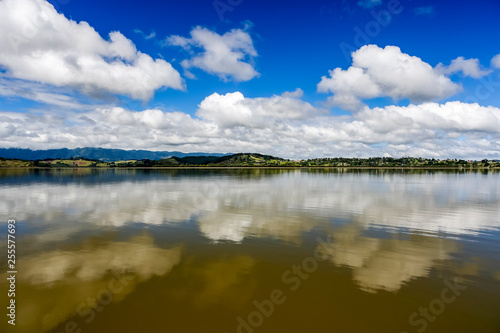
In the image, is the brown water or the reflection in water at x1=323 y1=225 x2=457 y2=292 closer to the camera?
the brown water

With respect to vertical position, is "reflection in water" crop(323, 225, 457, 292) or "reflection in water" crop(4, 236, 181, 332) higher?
"reflection in water" crop(323, 225, 457, 292)

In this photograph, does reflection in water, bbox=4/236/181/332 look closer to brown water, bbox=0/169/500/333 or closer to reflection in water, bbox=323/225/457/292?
brown water, bbox=0/169/500/333

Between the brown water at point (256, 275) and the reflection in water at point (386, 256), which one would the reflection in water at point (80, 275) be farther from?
the reflection in water at point (386, 256)

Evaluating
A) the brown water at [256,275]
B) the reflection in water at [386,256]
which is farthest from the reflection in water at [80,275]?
the reflection in water at [386,256]

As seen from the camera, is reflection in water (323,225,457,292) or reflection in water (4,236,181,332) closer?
reflection in water (4,236,181,332)

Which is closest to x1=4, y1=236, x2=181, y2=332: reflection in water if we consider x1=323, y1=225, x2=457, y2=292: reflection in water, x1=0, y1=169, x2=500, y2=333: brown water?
x1=0, y1=169, x2=500, y2=333: brown water

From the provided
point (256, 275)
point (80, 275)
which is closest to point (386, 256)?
point (256, 275)

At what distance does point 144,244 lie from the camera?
74.9ft

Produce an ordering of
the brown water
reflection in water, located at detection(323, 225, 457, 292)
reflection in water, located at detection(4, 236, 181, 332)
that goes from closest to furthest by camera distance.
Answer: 1. the brown water
2. reflection in water, located at detection(4, 236, 181, 332)
3. reflection in water, located at detection(323, 225, 457, 292)

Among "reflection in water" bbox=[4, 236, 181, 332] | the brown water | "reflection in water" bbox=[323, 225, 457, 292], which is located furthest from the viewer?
"reflection in water" bbox=[323, 225, 457, 292]

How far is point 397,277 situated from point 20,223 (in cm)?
4001

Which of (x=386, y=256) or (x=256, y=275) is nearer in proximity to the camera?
(x=256, y=275)

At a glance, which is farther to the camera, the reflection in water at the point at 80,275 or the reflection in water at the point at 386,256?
the reflection in water at the point at 386,256

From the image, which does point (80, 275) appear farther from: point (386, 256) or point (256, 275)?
point (386, 256)
